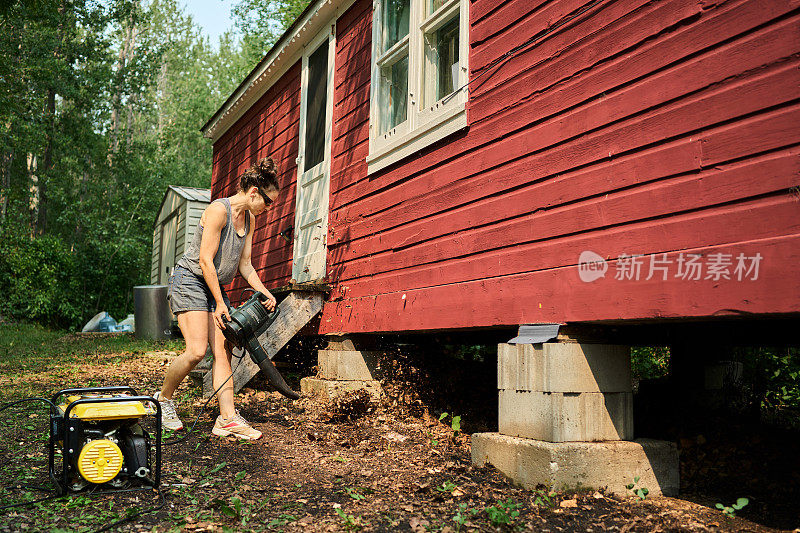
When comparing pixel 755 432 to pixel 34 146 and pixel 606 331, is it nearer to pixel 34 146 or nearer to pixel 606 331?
pixel 606 331

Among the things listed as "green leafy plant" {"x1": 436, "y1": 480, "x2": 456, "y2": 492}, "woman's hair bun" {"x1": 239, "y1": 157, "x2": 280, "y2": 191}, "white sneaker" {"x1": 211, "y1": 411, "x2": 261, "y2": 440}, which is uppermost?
"woman's hair bun" {"x1": 239, "y1": 157, "x2": 280, "y2": 191}

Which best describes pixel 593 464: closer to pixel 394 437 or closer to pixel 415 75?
pixel 394 437

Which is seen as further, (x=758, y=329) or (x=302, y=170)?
(x=302, y=170)

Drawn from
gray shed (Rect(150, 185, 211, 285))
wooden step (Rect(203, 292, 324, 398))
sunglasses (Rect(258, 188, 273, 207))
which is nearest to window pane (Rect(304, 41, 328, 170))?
wooden step (Rect(203, 292, 324, 398))

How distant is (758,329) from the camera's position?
4312 mm

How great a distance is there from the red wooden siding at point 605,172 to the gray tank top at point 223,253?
1495 mm

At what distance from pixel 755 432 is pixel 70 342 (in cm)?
1412

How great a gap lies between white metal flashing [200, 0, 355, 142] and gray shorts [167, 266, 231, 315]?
13.2ft

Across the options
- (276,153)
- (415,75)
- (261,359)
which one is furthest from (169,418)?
(276,153)

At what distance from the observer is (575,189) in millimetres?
3840

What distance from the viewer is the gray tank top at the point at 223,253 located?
15.9ft

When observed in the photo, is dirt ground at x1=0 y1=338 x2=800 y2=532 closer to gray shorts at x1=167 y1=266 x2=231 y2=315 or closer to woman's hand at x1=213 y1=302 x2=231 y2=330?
woman's hand at x1=213 y1=302 x2=231 y2=330

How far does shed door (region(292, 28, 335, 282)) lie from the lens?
7516mm

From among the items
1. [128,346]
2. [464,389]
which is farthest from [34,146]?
[464,389]
